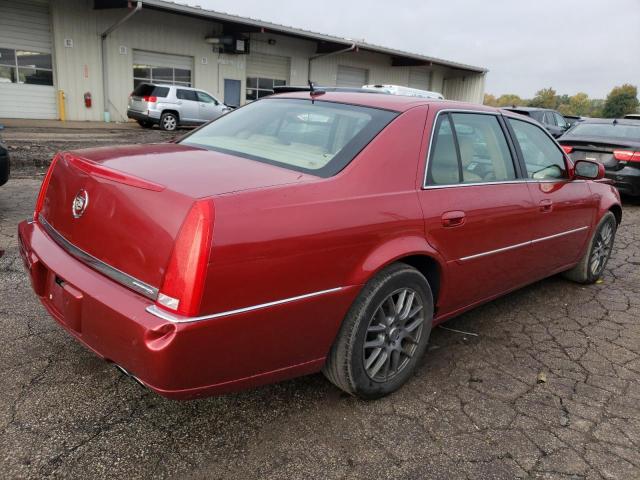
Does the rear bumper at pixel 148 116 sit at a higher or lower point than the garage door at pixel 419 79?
lower

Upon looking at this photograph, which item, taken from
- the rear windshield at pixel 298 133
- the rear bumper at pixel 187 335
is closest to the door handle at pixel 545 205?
the rear windshield at pixel 298 133

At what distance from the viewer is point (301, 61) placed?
2588 centimetres

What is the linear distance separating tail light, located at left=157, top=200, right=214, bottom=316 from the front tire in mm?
826

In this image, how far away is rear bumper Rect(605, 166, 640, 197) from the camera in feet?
27.5

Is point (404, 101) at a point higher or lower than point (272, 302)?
higher

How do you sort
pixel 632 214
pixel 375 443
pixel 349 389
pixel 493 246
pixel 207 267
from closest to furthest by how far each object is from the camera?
pixel 207 267 < pixel 375 443 < pixel 349 389 < pixel 493 246 < pixel 632 214

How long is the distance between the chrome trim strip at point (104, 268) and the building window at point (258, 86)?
901 inches

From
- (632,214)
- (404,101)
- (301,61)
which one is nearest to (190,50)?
(301,61)

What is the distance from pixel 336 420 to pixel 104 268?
1296 mm

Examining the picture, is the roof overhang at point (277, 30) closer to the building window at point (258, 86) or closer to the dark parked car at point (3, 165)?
the building window at point (258, 86)

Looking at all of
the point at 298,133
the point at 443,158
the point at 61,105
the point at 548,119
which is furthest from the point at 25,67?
the point at 443,158

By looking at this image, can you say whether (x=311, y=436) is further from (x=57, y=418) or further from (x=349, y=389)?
(x=57, y=418)

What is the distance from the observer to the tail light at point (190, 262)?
194 centimetres

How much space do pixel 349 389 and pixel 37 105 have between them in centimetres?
1988
